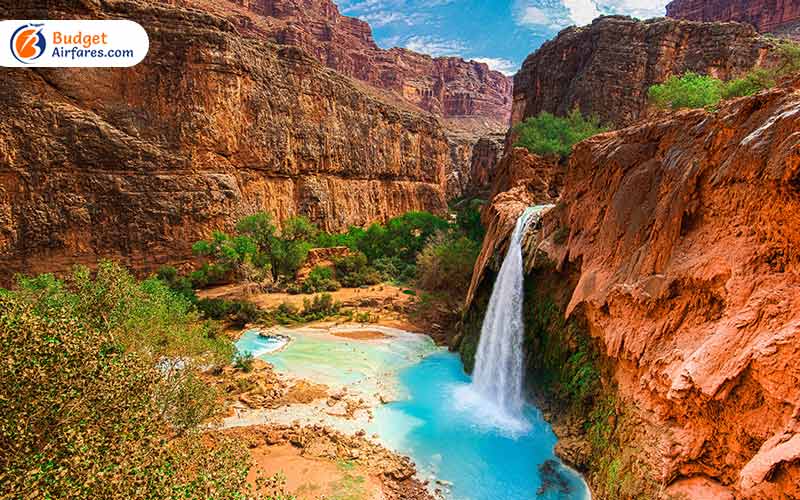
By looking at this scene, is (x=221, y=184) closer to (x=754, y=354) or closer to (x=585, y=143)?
(x=585, y=143)

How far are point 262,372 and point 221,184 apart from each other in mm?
19005

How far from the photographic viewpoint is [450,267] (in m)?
23.0

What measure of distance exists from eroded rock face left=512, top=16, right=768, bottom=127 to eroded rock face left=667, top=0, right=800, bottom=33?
856 inches

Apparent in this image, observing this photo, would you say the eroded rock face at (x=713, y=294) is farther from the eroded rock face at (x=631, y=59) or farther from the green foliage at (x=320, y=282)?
the eroded rock face at (x=631, y=59)

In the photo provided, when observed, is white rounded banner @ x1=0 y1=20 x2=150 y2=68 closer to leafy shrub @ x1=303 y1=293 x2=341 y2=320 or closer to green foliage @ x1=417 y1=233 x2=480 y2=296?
leafy shrub @ x1=303 y1=293 x2=341 y2=320

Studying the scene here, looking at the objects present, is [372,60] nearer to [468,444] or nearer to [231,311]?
[231,311]

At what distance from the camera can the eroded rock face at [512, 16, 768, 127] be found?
25.8 meters

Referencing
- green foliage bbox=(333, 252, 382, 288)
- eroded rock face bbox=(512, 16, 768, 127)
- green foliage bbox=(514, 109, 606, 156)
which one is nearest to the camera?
green foliage bbox=(514, 109, 606, 156)

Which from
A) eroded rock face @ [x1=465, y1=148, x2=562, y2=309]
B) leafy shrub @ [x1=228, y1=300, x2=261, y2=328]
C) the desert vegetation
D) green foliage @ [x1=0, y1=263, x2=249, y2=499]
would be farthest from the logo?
eroded rock face @ [x1=465, y1=148, x2=562, y2=309]

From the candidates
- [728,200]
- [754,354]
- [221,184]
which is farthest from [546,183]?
[221,184]

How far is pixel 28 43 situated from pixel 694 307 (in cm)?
3101

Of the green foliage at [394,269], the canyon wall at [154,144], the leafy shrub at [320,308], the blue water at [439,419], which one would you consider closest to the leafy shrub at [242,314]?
the blue water at [439,419]

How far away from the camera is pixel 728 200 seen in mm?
6457

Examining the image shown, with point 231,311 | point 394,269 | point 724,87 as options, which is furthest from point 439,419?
point 394,269
